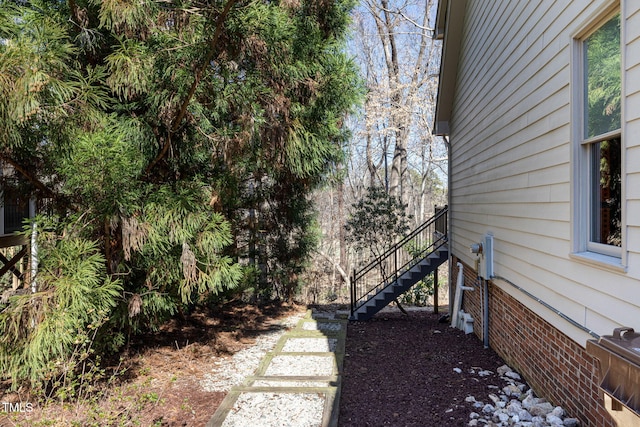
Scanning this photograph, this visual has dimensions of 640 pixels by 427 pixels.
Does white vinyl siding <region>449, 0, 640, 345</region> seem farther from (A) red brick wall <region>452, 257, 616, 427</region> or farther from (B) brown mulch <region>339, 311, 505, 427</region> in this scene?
(B) brown mulch <region>339, 311, 505, 427</region>

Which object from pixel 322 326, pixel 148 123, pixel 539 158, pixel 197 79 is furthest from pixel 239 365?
pixel 539 158

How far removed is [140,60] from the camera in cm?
487

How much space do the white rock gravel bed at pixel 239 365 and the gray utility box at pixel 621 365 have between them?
4.15 metres

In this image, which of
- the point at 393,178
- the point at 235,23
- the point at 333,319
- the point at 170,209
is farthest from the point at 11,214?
the point at 393,178

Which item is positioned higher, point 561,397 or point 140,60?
point 140,60

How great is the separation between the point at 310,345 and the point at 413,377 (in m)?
2.26

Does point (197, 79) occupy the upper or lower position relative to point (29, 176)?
upper

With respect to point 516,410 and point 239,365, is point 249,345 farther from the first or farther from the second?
point 516,410

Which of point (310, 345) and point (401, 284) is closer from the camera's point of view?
point (310, 345)

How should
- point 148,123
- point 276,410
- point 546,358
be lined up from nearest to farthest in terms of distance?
point 546,358 < point 276,410 < point 148,123

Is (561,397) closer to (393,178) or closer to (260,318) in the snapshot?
(260,318)

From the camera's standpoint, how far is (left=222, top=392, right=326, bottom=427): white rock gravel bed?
412cm

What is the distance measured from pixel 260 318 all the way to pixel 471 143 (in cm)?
558

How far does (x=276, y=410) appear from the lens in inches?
174
